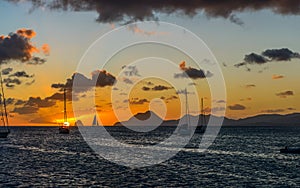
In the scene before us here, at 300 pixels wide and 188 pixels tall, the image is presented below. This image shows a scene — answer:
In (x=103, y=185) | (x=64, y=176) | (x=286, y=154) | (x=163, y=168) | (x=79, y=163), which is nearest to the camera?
(x=103, y=185)

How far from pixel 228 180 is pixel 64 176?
89.1 feet

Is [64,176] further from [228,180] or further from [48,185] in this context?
[228,180]

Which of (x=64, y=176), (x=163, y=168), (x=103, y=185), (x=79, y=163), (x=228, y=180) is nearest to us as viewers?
(x=103, y=185)

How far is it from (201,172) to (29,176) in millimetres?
30059

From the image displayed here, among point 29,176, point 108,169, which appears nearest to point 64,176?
point 29,176

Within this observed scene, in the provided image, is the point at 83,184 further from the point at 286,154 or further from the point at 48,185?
the point at 286,154

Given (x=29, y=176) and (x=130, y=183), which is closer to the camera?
(x=130, y=183)

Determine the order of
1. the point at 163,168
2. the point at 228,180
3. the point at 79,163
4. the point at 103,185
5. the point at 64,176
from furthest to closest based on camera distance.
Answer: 1. the point at 79,163
2. the point at 163,168
3. the point at 64,176
4. the point at 228,180
5. the point at 103,185

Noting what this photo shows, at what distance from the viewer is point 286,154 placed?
124 metres

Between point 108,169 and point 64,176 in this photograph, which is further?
point 108,169

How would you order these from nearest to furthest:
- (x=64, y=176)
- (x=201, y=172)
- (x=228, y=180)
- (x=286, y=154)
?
1. (x=228, y=180)
2. (x=64, y=176)
3. (x=201, y=172)
4. (x=286, y=154)

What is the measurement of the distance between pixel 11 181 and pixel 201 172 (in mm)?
32946

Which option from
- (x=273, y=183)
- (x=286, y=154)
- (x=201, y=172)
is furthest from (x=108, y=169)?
(x=286, y=154)

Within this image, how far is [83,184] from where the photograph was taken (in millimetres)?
68250
